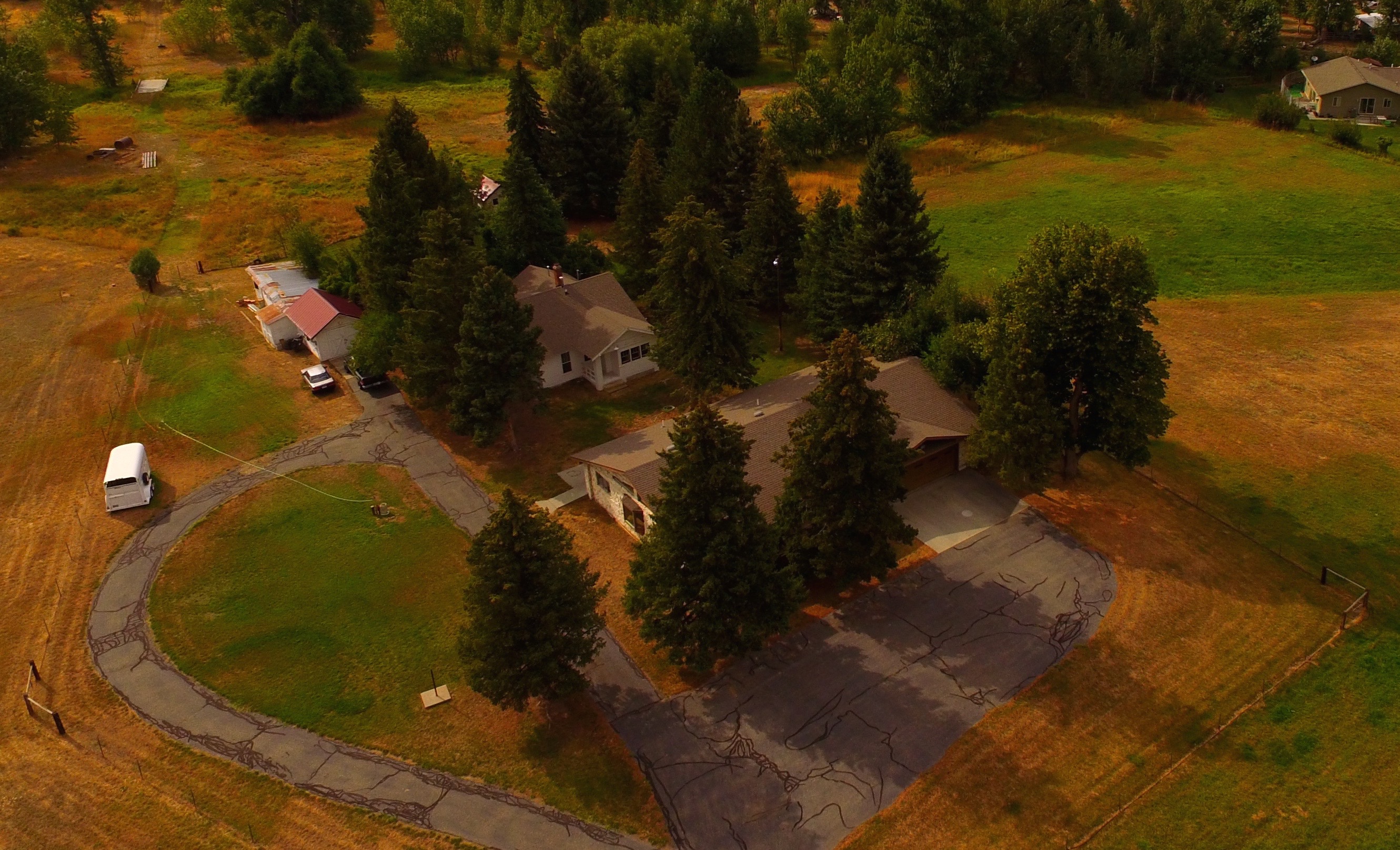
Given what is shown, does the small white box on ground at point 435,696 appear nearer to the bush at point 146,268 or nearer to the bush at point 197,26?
the bush at point 146,268

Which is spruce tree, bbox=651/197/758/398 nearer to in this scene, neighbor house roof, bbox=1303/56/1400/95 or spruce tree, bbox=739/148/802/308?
spruce tree, bbox=739/148/802/308

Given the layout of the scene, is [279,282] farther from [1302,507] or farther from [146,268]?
[1302,507]

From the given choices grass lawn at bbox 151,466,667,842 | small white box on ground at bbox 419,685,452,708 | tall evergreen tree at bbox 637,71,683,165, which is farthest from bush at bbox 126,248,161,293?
small white box on ground at bbox 419,685,452,708

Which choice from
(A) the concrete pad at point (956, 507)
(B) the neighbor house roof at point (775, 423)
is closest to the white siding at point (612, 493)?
(B) the neighbor house roof at point (775, 423)

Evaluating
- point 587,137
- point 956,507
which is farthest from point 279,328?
point 956,507

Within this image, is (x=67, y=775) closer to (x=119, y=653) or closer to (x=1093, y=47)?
(x=119, y=653)

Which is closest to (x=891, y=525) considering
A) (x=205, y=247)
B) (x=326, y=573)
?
(x=326, y=573)

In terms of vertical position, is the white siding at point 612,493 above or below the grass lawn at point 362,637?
above
